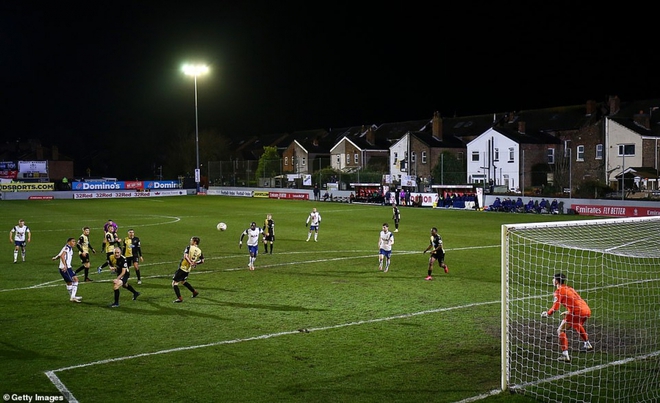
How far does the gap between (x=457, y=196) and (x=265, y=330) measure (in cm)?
4251

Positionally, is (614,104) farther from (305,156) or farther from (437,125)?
(305,156)

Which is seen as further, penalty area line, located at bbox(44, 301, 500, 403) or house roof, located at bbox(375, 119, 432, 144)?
house roof, located at bbox(375, 119, 432, 144)

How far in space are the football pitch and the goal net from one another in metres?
0.66

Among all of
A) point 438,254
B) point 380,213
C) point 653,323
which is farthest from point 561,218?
point 653,323

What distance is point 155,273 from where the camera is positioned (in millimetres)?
21594

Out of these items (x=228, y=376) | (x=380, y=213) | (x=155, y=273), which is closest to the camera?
(x=228, y=376)

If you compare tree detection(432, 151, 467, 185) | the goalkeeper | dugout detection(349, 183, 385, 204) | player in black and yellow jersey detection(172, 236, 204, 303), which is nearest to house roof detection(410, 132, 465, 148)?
tree detection(432, 151, 467, 185)

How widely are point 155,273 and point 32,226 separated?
22.5 metres

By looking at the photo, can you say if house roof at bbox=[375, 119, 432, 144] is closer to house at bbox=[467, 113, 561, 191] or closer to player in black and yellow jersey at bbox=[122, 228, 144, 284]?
house at bbox=[467, 113, 561, 191]

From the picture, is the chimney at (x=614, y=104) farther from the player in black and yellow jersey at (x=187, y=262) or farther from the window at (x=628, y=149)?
the player in black and yellow jersey at (x=187, y=262)

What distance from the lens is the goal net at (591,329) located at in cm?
1020

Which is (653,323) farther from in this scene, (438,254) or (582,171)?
(582,171)

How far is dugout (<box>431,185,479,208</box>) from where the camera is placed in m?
52.5

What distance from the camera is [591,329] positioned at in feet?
45.3
